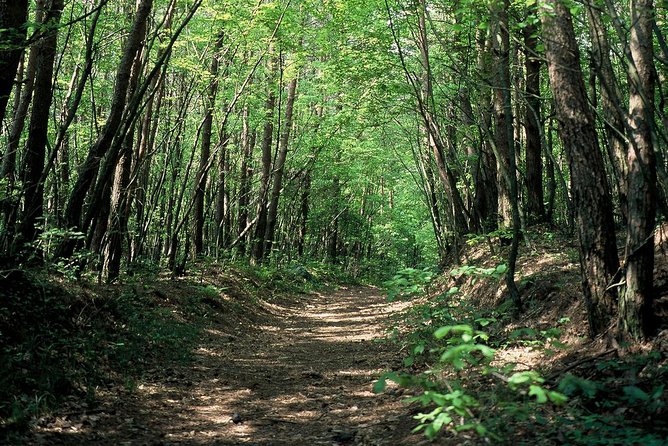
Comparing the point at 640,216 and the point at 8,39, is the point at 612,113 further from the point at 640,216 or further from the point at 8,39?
the point at 8,39

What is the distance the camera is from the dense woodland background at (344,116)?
16.5ft

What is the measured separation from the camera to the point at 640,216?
4.49 meters

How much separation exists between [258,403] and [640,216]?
4.25 m

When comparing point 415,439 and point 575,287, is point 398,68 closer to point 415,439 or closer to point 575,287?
point 575,287

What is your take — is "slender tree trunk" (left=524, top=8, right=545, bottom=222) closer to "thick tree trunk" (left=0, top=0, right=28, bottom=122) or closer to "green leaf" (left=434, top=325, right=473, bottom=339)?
"green leaf" (left=434, top=325, right=473, bottom=339)

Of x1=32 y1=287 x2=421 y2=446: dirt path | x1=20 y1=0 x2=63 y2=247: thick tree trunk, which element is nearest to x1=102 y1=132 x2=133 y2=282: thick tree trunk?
x1=20 y1=0 x2=63 y2=247: thick tree trunk

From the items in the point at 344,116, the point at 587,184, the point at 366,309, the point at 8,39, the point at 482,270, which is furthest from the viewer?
the point at 344,116

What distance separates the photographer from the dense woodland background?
5.02 metres

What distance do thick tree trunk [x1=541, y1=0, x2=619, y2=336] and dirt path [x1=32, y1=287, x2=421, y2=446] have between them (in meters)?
2.18

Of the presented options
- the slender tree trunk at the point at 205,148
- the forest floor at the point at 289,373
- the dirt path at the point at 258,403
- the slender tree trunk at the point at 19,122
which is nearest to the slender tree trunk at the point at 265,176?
the slender tree trunk at the point at 205,148

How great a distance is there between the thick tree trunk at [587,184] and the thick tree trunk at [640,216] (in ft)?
1.27

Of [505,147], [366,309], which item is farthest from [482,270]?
[366,309]

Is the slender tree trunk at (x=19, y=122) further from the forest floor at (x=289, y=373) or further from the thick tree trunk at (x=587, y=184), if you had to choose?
the thick tree trunk at (x=587, y=184)

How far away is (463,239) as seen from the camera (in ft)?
47.1
